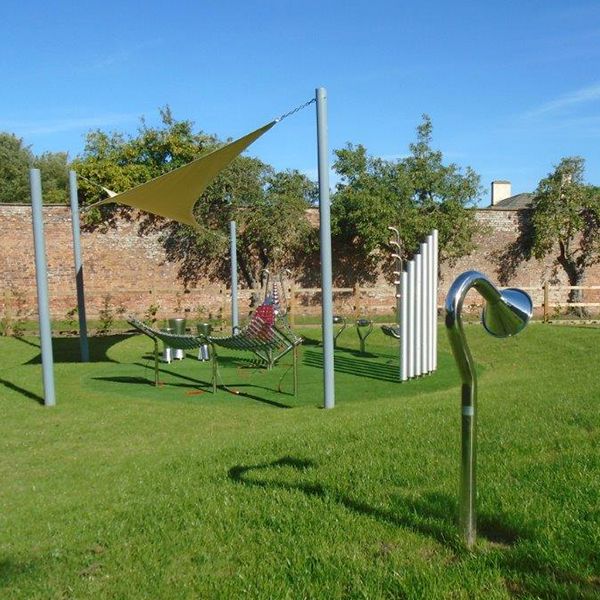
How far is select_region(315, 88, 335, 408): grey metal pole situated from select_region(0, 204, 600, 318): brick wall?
10.8 m

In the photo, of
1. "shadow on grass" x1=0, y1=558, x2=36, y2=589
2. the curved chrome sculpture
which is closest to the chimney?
the curved chrome sculpture

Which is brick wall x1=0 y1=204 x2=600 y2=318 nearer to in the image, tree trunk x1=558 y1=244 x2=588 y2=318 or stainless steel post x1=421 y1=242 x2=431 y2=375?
tree trunk x1=558 y1=244 x2=588 y2=318

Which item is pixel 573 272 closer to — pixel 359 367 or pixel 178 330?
pixel 359 367

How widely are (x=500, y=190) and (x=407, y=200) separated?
18.2 meters

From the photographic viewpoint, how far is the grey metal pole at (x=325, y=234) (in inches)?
271

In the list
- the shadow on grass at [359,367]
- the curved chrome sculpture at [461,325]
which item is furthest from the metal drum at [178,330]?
the curved chrome sculpture at [461,325]

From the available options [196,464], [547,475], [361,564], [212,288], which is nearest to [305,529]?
[361,564]

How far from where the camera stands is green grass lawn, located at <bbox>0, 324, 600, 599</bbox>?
8.37ft

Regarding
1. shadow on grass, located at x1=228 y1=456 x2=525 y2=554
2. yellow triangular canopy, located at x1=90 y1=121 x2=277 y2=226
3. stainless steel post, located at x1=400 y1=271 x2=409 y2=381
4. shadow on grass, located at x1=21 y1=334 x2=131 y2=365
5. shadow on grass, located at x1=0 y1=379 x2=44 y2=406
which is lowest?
shadow on grass, located at x1=21 y1=334 x2=131 y2=365

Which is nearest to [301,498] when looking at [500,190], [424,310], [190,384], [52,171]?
[424,310]

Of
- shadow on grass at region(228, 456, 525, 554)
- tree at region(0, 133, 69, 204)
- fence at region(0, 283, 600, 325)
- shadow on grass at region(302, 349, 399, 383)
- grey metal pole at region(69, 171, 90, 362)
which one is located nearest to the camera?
shadow on grass at region(228, 456, 525, 554)

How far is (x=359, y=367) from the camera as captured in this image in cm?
1051

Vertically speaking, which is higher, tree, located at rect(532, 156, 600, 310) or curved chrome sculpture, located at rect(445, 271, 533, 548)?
tree, located at rect(532, 156, 600, 310)

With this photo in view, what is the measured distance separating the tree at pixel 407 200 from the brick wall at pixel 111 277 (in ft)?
3.73
